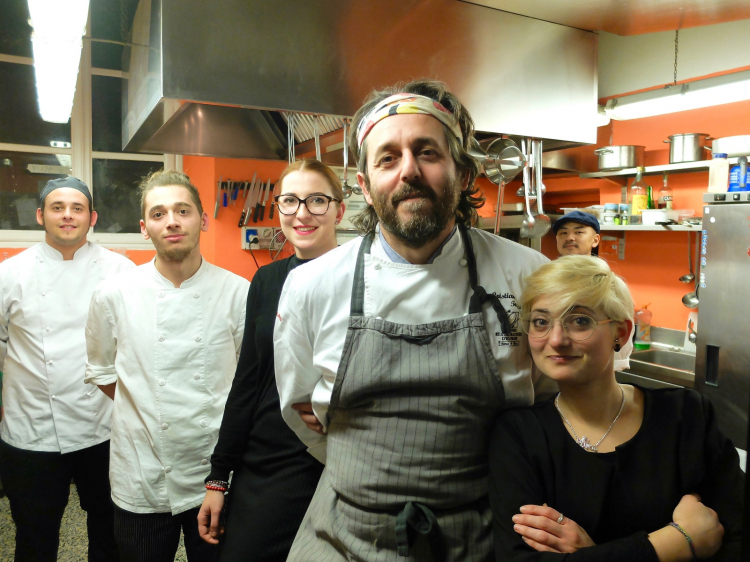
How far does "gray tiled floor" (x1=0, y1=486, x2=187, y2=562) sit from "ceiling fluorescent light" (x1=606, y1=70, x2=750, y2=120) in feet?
11.4

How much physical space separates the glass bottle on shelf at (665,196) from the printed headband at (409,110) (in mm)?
3552

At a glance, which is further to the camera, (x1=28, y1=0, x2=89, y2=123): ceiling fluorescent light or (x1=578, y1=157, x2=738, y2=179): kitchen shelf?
(x1=578, y1=157, x2=738, y2=179): kitchen shelf

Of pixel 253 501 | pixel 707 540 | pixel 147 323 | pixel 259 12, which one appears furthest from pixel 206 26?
pixel 707 540

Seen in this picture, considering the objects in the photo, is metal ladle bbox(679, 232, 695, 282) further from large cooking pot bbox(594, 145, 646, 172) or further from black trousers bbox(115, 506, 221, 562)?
black trousers bbox(115, 506, 221, 562)

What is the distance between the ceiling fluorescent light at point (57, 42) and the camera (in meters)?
1.75

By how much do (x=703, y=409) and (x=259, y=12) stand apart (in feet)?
5.13

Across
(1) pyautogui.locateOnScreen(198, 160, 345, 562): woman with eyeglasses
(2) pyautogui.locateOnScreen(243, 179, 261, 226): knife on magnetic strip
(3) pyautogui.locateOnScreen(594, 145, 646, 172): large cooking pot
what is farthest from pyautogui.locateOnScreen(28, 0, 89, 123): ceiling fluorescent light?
(3) pyautogui.locateOnScreen(594, 145, 646, 172): large cooking pot

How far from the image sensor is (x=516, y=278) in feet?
3.72

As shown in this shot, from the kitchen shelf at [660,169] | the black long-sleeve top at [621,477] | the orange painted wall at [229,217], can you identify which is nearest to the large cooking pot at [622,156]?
the kitchen shelf at [660,169]

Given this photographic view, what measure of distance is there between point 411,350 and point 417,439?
0.55 ft

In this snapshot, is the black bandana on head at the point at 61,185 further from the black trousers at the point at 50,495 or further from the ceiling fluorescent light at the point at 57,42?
the black trousers at the point at 50,495

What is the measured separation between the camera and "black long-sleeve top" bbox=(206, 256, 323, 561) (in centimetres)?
136

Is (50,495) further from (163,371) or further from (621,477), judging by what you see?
(621,477)

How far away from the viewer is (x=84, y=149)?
4387 mm
